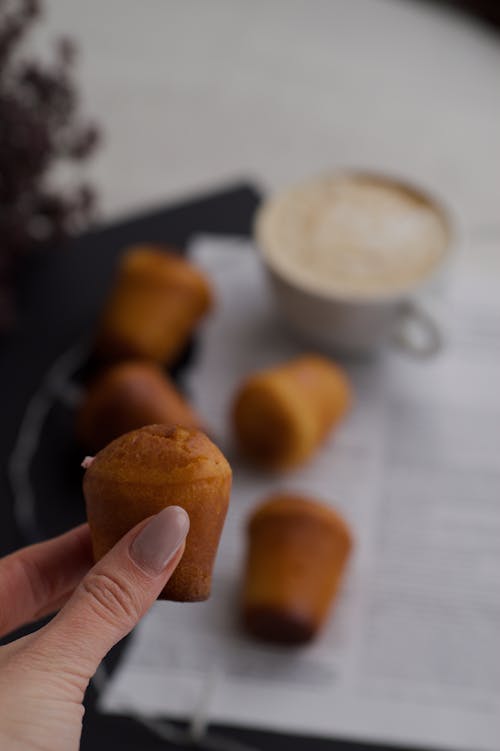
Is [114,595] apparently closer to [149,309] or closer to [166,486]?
[166,486]

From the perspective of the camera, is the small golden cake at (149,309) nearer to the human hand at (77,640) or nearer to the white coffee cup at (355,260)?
the white coffee cup at (355,260)

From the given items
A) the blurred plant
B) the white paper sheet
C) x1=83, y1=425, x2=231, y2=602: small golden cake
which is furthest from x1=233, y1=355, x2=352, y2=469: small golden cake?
x1=83, y1=425, x2=231, y2=602: small golden cake

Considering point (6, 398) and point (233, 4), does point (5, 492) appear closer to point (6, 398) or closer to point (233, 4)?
point (6, 398)

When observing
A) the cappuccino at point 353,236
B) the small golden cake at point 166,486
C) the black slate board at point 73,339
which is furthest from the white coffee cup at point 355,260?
the small golden cake at point 166,486

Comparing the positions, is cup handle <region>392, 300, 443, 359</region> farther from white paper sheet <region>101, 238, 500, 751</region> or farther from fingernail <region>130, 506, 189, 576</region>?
fingernail <region>130, 506, 189, 576</region>

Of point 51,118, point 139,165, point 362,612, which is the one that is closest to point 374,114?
point 139,165
